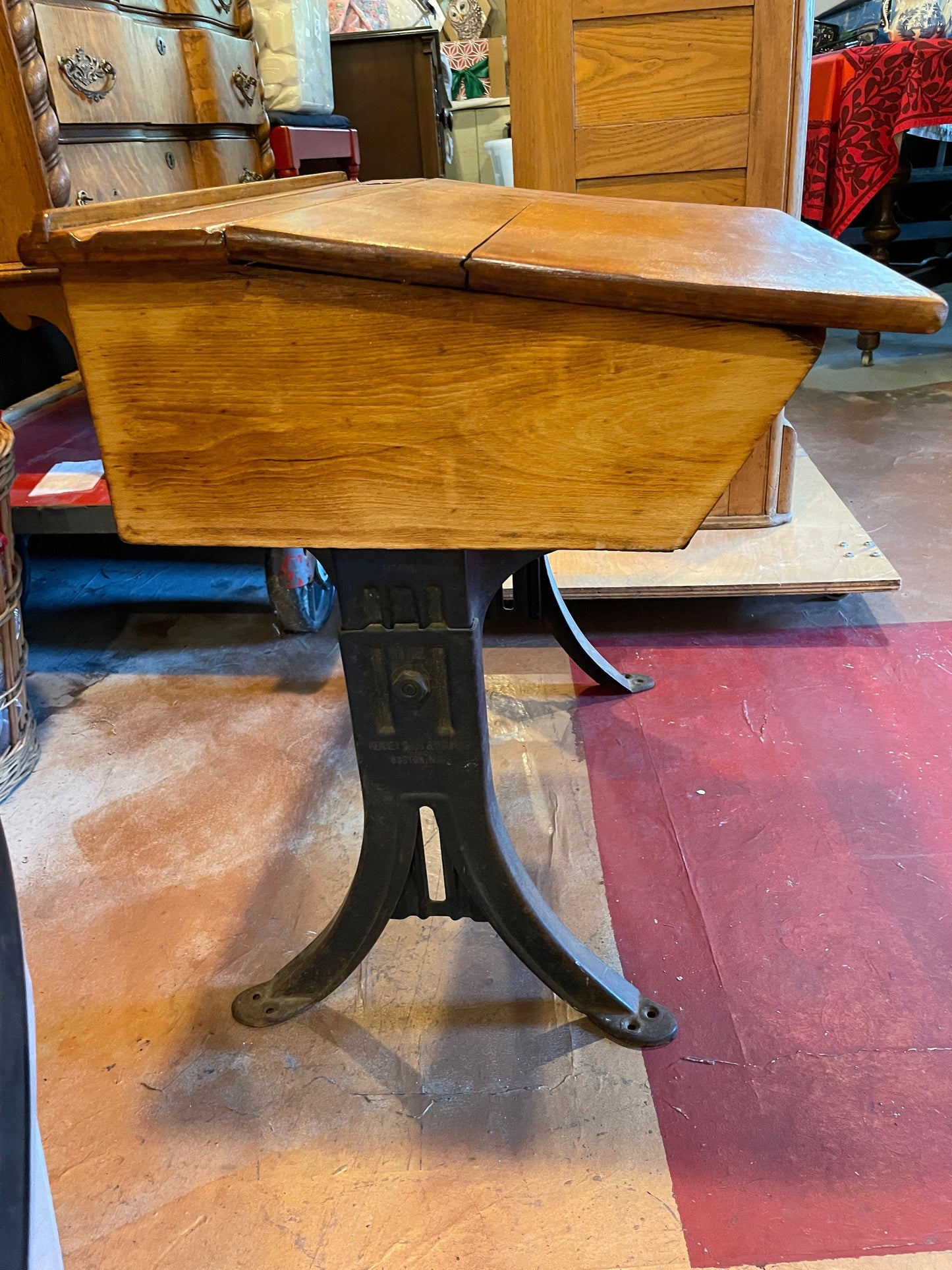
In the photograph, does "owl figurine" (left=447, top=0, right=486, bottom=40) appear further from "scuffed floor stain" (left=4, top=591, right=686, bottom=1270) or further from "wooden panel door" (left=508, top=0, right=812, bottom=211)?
"scuffed floor stain" (left=4, top=591, right=686, bottom=1270)

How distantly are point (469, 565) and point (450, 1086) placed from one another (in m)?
0.58

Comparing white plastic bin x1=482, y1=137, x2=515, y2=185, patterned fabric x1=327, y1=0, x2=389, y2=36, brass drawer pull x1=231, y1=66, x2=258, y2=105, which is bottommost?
white plastic bin x1=482, y1=137, x2=515, y2=185

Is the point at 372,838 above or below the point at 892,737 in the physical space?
above

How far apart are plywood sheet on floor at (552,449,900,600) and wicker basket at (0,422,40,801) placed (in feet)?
3.22

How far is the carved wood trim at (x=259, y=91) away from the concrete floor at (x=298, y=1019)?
148cm

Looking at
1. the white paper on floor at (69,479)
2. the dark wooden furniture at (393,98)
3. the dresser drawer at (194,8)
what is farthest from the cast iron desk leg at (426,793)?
the dark wooden furniture at (393,98)

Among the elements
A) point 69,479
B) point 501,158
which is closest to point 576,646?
point 69,479

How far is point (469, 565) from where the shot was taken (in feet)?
2.84

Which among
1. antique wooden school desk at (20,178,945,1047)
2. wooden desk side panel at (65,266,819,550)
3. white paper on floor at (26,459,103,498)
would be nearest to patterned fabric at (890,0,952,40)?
white paper on floor at (26,459,103,498)

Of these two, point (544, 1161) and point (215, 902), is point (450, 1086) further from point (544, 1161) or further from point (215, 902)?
point (215, 902)

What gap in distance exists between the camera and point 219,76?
2371 mm

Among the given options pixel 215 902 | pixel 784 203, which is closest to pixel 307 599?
pixel 215 902

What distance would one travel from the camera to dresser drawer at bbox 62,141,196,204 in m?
1.93

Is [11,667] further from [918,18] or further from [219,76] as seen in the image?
[918,18]
